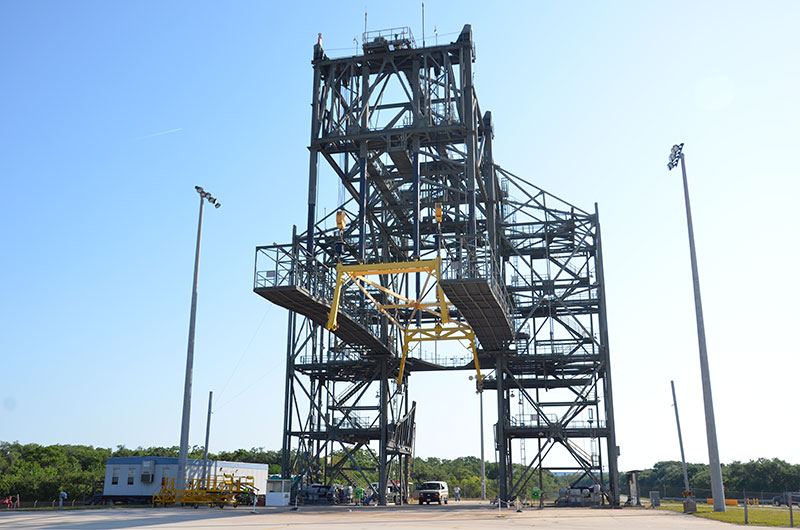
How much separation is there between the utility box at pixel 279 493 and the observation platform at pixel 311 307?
919 cm

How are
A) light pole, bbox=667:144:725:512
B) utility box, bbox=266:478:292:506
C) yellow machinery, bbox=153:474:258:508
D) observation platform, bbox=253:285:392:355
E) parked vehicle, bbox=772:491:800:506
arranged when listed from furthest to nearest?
1. parked vehicle, bbox=772:491:800:506
2. utility box, bbox=266:478:292:506
3. yellow machinery, bbox=153:474:258:508
4. observation platform, bbox=253:285:392:355
5. light pole, bbox=667:144:725:512

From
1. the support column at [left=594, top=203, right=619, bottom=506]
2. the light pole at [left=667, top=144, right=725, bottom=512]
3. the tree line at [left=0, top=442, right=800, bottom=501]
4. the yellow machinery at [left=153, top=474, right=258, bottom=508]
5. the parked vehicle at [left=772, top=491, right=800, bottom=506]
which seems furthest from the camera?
the tree line at [left=0, top=442, right=800, bottom=501]

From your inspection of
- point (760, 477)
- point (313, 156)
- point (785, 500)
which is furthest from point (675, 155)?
point (760, 477)

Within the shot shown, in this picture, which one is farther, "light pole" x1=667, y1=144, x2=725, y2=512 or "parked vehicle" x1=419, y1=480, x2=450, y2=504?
"parked vehicle" x1=419, y1=480, x2=450, y2=504

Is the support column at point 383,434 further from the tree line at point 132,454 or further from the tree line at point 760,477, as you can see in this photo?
the tree line at point 760,477

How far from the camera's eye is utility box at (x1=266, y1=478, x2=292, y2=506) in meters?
38.8

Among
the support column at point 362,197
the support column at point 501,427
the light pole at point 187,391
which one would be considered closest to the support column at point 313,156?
the support column at point 362,197

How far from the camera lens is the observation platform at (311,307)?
102ft

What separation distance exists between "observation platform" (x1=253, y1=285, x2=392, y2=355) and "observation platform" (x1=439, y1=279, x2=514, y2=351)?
6.53 metres

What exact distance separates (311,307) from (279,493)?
40.8ft

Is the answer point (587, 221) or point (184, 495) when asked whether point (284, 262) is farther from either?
point (587, 221)

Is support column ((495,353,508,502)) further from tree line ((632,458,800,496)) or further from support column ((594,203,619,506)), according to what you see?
tree line ((632,458,800,496))

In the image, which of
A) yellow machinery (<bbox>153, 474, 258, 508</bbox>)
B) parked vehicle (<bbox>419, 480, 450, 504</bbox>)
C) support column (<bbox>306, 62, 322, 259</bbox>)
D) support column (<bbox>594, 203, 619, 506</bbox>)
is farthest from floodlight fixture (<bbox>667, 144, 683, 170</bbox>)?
yellow machinery (<bbox>153, 474, 258, 508</bbox>)

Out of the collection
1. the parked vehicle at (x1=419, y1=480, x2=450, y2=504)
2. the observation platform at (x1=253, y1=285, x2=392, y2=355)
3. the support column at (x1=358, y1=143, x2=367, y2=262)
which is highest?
the support column at (x1=358, y1=143, x2=367, y2=262)
